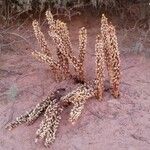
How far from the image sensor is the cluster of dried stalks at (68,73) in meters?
3.89

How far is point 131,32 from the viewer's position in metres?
5.21

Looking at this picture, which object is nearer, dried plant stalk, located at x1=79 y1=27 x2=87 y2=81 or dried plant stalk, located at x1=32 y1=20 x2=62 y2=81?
dried plant stalk, located at x1=79 y1=27 x2=87 y2=81

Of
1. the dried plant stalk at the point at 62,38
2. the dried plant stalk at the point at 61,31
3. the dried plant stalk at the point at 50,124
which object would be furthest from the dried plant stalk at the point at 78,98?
the dried plant stalk at the point at 61,31

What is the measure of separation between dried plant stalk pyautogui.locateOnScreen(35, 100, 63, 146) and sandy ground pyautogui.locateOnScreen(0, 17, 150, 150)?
61 mm

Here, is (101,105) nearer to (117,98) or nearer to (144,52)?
(117,98)

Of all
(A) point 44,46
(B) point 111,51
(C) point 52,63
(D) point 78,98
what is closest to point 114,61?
(B) point 111,51

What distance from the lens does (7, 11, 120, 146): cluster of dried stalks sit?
153 inches

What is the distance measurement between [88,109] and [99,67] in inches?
14.9

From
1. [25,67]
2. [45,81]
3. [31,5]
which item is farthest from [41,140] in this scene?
[31,5]

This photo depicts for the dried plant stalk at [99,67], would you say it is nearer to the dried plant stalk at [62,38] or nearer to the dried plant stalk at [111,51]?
the dried plant stalk at [111,51]

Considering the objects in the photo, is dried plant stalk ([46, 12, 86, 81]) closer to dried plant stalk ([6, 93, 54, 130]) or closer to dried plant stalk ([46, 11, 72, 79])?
dried plant stalk ([46, 11, 72, 79])

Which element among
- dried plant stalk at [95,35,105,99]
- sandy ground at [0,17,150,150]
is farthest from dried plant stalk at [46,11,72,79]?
dried plant stalk at [95,35,105,99]

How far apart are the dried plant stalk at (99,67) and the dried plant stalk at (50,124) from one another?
0.36 metres

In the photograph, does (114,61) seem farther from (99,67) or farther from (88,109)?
(88,109)
